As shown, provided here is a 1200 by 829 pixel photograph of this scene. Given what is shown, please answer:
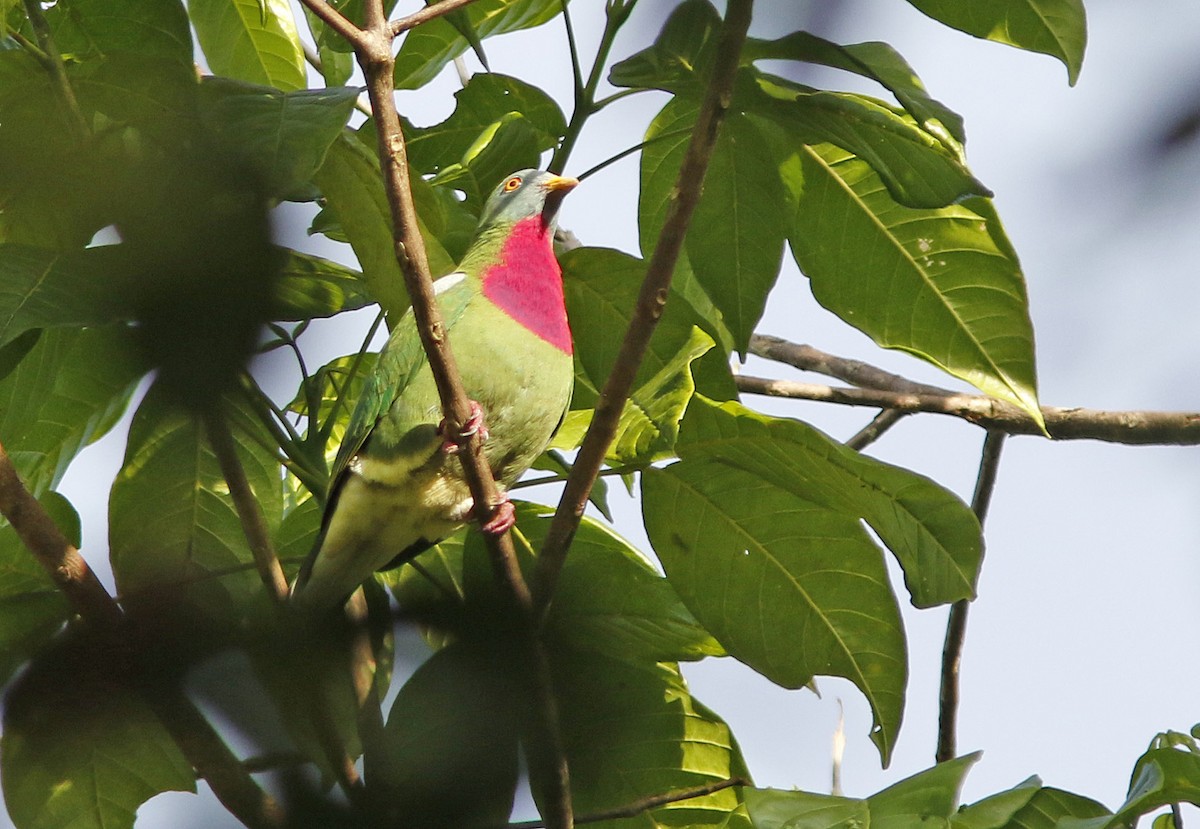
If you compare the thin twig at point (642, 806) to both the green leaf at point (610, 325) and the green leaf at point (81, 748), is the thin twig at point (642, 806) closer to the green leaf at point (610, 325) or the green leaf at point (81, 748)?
the green leaf at point (81, 748)

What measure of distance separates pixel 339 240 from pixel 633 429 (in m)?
0.90

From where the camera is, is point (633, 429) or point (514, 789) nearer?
point (514, 789)

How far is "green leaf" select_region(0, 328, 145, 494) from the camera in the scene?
90.7 inches

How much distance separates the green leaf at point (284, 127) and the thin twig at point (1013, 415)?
120 cm

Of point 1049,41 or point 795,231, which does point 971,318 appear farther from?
point 1049,41

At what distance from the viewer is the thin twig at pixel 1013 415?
2787 millimetres

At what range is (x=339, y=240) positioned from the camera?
106 inches

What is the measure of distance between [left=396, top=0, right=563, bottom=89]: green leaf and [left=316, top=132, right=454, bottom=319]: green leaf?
0.58m

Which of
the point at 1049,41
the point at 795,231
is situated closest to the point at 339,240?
the point at 795,231

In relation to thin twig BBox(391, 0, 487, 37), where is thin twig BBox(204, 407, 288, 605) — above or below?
below

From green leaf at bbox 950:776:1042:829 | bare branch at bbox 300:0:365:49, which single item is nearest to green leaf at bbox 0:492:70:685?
bare branch at bbox 300:0:365:49

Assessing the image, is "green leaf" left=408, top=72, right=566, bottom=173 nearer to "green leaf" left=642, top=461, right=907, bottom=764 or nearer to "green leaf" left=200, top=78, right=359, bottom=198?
"green leaf" left=200, top=78, right=359, bottom=198

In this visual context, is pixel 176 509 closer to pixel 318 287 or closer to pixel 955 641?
pixel 318 287

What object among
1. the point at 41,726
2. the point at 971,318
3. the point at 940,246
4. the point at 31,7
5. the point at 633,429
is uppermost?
the point at 31,7
